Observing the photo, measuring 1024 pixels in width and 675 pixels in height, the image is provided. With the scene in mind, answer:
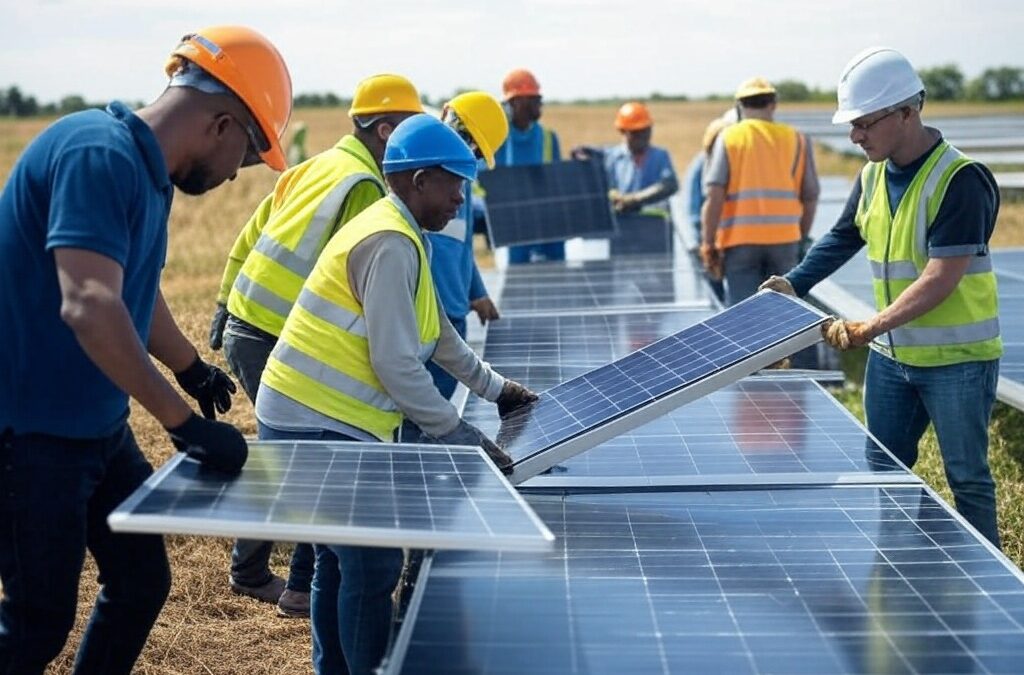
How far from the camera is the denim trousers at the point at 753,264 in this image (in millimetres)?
8125

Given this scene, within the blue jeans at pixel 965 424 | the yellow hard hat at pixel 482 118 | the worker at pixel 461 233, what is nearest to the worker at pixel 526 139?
the worker at pixel 461 233

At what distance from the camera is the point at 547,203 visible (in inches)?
384

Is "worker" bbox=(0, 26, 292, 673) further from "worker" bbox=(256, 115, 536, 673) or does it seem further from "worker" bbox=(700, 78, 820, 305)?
"worker" bbox=(700, 78, 820, 305)

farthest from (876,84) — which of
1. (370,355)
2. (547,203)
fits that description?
(547,203)

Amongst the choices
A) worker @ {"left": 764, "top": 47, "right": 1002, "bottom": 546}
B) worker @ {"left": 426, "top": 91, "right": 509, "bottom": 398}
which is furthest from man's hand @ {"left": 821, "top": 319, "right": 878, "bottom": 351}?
worker @ {"left": 426, "top": 91, "right": 509, "bottom": 398}

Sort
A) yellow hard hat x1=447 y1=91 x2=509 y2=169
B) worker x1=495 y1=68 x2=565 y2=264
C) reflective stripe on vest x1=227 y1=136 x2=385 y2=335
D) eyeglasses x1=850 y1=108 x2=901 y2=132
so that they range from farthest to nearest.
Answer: worker x1=495 y1=68 x2=565 y2=264 < yellow hard hat x1=447 y1=91 x2=509 y2=169 < reflective stripe on vest x1=227 y1=136 x2=385 y2=335 < eyeglasses x1=850 y1=108 x2=901 y2=132

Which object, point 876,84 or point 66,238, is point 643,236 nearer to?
point 876,84

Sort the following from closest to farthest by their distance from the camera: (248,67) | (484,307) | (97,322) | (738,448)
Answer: (97,322) < (248,67) < (738,448) < (484,307)

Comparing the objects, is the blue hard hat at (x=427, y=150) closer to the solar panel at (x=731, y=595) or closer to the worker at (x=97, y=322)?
the worker at (x=97, y=322)

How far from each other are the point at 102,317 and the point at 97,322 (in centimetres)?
2

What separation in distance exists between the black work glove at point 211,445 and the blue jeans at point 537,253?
749cm

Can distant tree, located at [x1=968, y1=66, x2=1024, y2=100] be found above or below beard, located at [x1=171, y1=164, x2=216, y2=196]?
below

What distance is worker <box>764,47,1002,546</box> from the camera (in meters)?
4.25

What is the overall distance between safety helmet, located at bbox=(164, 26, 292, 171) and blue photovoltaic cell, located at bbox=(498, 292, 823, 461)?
1289 mm
